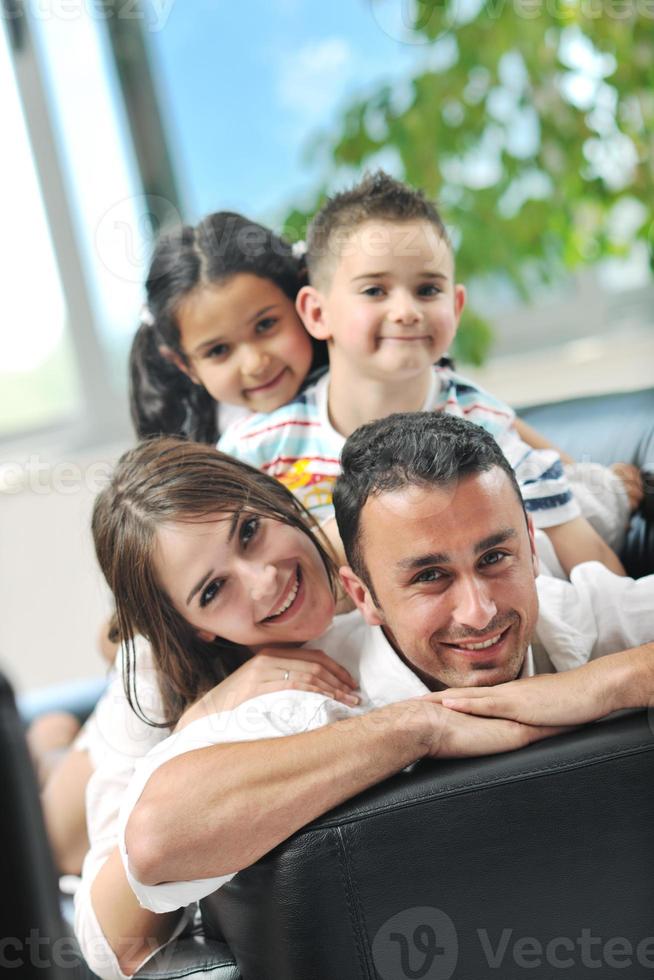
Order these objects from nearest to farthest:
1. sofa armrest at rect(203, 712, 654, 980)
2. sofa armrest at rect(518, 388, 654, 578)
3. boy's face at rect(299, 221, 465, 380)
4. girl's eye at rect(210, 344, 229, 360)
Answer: sofa armrest at rect(203, 712, 654, 980) < boy's face at rect(299, 221, 465, 380) < girl's eye at rect(210, 344, 229, 360) < sofa armrest at rect(518, 388, 654, 578)

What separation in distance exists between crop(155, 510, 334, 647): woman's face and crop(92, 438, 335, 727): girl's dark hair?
0.04 ft

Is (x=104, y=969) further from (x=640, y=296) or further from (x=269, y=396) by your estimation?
(x=640, y=296)

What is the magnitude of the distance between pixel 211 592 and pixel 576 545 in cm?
40

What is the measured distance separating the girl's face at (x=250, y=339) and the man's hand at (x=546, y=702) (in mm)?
429

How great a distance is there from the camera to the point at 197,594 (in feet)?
3.61

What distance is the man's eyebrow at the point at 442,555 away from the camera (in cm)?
101

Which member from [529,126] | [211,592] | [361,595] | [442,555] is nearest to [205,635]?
[211,592]

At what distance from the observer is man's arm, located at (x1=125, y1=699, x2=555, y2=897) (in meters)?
0.92

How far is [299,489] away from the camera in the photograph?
122 centimetres

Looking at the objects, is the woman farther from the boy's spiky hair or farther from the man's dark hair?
the boy's spiky hair

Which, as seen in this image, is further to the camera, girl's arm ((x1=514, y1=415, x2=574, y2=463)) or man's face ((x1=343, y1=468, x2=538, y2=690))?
girl's arm ((x1=514, y1=415, x2=574, y2=463))

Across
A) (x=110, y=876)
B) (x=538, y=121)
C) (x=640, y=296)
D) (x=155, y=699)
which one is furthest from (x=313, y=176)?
(x=110, y=876)

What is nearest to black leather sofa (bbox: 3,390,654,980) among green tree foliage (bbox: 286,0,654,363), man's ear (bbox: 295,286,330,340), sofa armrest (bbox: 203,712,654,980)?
sofa armrest (bbox: 203,712,654,980)

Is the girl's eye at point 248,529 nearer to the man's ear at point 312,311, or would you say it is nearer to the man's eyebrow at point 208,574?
the man's eyebrow at point 208,574
